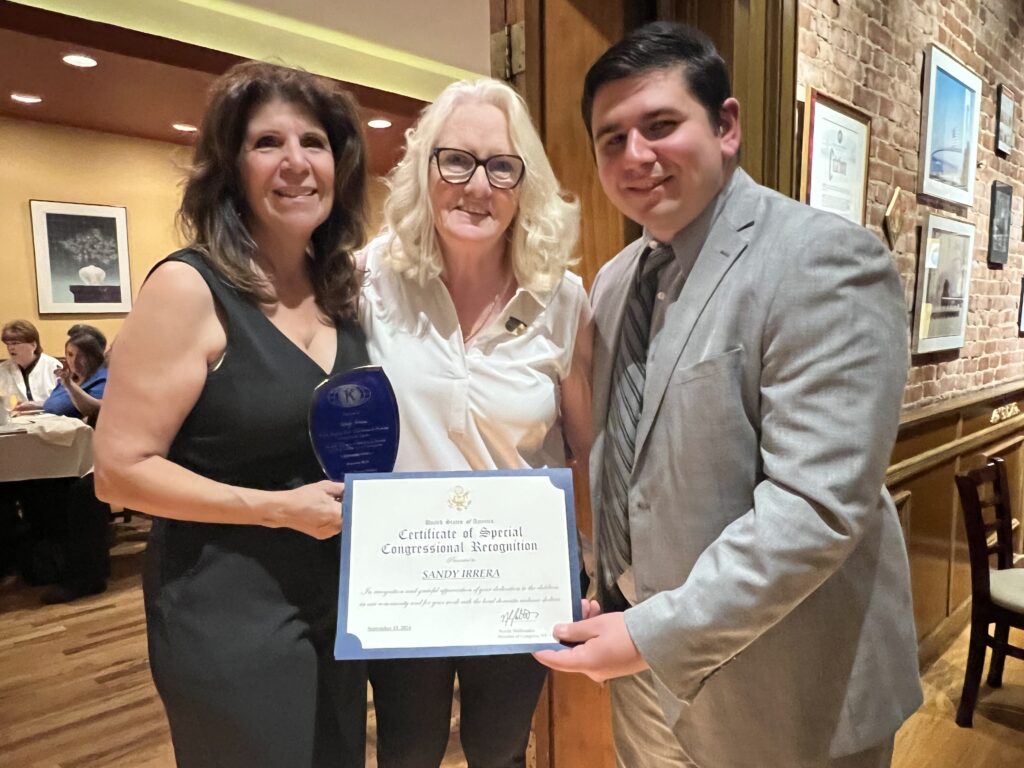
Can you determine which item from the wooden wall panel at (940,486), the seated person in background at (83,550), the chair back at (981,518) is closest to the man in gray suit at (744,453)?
the chair back at (981,518)

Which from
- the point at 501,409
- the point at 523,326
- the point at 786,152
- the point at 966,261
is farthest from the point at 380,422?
the point at 966,261

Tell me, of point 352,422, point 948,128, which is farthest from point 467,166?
point 948,128

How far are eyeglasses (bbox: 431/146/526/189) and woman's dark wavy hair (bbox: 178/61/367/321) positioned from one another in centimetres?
19

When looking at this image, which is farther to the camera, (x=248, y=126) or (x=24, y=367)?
(x=24, y=367)

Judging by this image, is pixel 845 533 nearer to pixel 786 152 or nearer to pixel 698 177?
pixel 698 177

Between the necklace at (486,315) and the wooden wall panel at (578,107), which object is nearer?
the necklace at (486,315)

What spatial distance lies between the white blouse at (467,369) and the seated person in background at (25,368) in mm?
4940

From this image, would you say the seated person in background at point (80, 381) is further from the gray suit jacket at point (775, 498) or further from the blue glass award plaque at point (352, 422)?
the gray suit jacket at point (775, 498)

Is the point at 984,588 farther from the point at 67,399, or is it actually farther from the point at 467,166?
the point at 67,399

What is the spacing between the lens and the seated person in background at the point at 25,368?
5.32 m

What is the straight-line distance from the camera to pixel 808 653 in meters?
1.05

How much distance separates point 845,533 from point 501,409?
0.63m

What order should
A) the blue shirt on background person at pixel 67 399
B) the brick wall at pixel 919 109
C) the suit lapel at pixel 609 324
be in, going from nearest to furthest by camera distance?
the suit lapel at pixel 609 324 → the brick wall at pixel 919 109 → the blue shirt on background person at pixel 67 399

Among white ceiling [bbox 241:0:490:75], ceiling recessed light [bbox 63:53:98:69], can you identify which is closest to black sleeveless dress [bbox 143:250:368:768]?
white ceiling [bbox 241:0:490:75]
